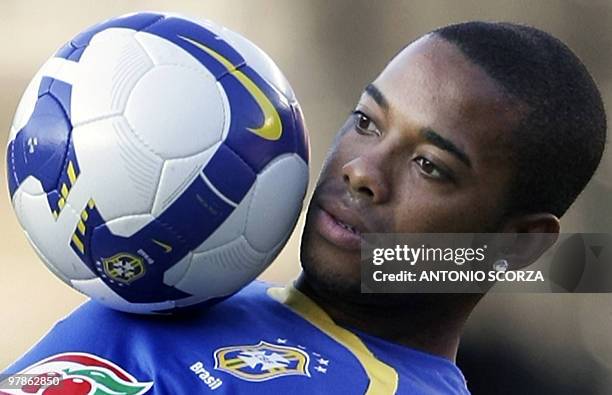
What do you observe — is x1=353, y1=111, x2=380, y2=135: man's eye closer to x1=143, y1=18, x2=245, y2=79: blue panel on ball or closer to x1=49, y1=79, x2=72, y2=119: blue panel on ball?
x1=143, y1=18, x2=245, y2=79: blue panel on ball

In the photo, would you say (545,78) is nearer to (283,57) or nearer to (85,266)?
(85,266)

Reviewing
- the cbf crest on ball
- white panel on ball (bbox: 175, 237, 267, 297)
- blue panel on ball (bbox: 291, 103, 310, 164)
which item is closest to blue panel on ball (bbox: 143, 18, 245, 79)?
the cbf crest on ball

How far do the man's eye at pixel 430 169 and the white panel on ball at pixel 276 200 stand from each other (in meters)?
0.17

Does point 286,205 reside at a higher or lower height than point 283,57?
higher

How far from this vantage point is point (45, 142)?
1192 millimetres

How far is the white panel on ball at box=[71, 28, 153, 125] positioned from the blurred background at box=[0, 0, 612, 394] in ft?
3.91

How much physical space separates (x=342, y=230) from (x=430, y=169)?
150 millimetres

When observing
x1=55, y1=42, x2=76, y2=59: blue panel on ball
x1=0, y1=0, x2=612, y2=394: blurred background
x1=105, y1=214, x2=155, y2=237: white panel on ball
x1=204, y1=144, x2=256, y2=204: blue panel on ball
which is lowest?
x1=0, y1=0, x2=612, y2=394: blurred background

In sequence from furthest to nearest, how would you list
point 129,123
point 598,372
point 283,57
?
point 283,57
point 598,372
point 129,123

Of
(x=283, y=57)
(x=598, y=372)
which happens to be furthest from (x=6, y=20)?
(x=598, y=372)

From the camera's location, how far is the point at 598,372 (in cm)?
307

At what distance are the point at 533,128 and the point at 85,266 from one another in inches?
25.5

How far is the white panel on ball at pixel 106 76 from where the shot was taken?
1174 millimetres

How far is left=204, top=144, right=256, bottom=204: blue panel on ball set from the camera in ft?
3.93
